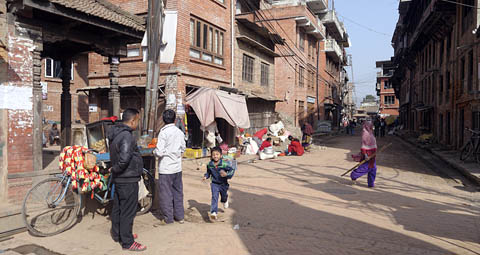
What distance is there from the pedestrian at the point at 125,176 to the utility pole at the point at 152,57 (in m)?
3.70

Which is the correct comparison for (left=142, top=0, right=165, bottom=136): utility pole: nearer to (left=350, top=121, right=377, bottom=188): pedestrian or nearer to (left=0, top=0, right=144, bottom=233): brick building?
(left=0, top=0, right=144, bottom=233): brick building

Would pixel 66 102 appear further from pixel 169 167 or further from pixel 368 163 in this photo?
pixel 368 163

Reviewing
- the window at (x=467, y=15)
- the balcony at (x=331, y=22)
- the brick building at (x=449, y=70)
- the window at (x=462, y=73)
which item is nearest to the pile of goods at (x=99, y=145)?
the brick building at (x=449, y=70)

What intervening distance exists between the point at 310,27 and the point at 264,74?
40.1 ft

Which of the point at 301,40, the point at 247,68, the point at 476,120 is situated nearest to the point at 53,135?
the point at 247,68

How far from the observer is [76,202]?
5.34m

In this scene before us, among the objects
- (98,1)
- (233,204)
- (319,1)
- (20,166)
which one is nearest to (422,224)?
(233,204)

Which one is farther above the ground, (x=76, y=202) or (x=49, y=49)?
(x=49, y=49)

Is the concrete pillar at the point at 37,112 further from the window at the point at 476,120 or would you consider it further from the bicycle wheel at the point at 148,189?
the window at the point at 476,120

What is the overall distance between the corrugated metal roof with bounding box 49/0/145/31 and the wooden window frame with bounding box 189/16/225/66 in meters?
5.65

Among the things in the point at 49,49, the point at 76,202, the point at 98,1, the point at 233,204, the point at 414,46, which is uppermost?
the point at 414,46

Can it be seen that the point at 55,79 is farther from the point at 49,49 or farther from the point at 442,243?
the point at 442,243

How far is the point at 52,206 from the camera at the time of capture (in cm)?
517

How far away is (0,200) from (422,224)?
7.43 metres
